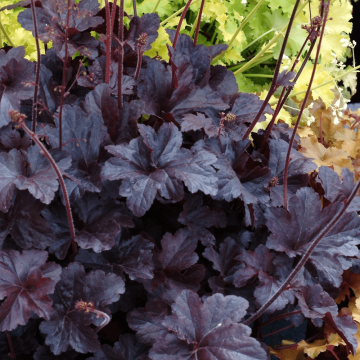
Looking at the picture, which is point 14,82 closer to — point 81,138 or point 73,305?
point 81,138

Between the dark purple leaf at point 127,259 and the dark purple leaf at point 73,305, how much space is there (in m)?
0.06

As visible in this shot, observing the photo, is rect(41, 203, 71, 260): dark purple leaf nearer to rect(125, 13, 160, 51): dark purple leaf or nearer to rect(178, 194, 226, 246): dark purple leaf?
rect(178, 194, 226, 246): dark purple leaf

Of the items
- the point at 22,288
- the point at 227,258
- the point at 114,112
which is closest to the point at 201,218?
the point at 227,258

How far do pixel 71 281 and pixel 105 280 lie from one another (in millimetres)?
72

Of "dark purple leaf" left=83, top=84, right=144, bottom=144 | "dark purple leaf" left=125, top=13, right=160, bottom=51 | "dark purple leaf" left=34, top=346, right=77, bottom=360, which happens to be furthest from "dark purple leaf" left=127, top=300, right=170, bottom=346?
"dark purple leaf" left=125, top=13, right=160, bottom=51

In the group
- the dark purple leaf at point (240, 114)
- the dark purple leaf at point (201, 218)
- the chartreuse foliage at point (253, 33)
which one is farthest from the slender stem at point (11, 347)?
the chartreuse foliage at point (253, 33)

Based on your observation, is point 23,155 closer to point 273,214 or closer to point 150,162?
point 150,162

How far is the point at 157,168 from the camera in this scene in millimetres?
906

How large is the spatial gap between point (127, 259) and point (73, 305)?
0.47 feet

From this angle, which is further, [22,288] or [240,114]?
[240,114]

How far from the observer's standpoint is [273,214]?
3.27 feet

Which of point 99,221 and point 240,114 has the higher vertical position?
point 240,114

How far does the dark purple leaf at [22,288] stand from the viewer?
740 mm

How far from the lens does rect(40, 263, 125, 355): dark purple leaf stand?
31.0 inches
